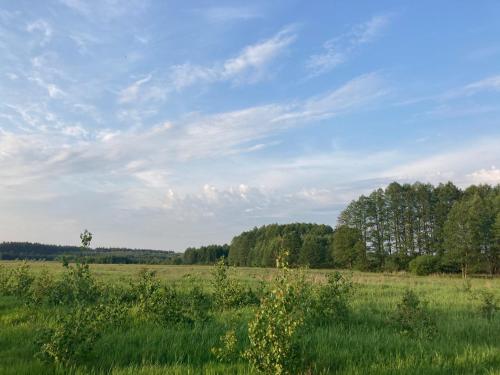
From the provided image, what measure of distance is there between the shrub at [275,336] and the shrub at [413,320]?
4.44 metres

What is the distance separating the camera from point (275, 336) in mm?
5742

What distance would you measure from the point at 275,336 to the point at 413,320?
563 centimetres

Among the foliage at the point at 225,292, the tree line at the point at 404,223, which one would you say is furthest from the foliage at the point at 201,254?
the foliage at the point at 225,292

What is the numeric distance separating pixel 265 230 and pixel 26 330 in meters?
122

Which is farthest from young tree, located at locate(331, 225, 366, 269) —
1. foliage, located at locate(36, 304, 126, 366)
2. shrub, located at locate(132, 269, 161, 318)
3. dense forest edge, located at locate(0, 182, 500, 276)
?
foliage, located at locate(36, 304, 126, 366)

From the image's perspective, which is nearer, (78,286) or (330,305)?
(78,286)

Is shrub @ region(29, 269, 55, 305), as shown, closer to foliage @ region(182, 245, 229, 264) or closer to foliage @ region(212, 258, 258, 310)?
foliage @ region(212, 258, 258, 310)

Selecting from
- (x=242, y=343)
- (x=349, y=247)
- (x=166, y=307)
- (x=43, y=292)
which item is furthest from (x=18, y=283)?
(x=349, y=247)

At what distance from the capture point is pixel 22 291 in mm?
14828

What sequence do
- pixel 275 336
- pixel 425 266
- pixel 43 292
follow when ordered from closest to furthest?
pixel 275 336 < pixel 43 292 < pixel 425 266

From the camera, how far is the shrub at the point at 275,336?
18.7 ft

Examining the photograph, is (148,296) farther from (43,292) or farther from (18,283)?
(18,283)

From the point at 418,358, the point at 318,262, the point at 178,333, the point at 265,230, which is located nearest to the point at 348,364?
the point at 418,358

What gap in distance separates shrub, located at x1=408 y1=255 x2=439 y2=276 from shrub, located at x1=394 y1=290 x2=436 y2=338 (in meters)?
52.2
